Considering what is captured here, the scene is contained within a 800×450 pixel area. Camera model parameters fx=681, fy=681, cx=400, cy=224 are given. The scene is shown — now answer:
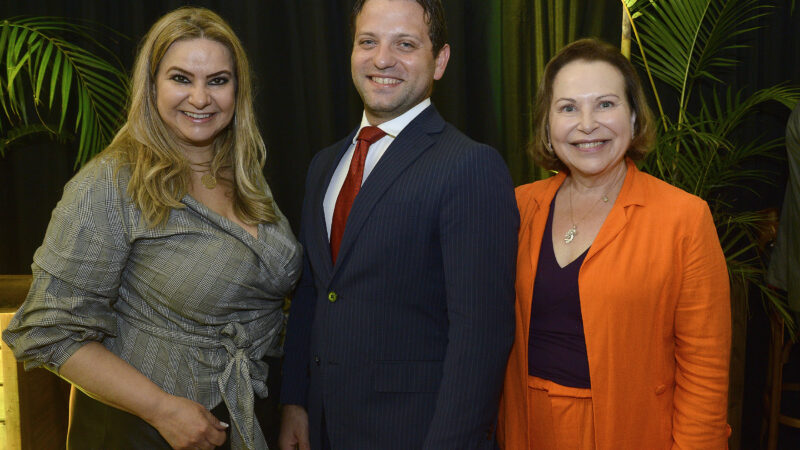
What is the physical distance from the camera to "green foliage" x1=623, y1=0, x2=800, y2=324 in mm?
2779

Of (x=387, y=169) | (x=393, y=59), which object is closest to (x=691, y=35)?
(x=393, y=59)

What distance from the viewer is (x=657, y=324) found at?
161cm

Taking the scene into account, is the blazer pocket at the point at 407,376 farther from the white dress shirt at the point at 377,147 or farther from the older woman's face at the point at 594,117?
the older woman's face at the point at 594,117

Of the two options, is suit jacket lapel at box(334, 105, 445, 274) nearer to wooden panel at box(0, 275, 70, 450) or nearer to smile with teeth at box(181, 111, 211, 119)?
smile with teeth at box(181, 111, 211, 119)

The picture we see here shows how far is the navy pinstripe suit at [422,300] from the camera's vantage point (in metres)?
1.48

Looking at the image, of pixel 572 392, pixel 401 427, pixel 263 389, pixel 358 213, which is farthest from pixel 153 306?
pixel 572 392

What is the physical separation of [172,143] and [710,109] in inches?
104

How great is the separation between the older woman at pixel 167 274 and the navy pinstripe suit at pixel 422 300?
24 centimetres

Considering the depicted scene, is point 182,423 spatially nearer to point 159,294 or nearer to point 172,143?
point 159,294

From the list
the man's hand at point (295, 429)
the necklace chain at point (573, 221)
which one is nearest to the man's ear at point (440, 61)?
the necklace chain at point (573, 221)

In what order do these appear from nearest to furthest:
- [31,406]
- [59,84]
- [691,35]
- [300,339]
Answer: [300,339] < [31,406] < [691,35] < [59,84]

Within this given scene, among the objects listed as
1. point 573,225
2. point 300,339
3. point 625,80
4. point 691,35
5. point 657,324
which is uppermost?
point 691,35

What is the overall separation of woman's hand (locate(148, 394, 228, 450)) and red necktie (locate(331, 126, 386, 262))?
19.7 inches

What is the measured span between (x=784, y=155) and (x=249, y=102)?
2639 millimetres
